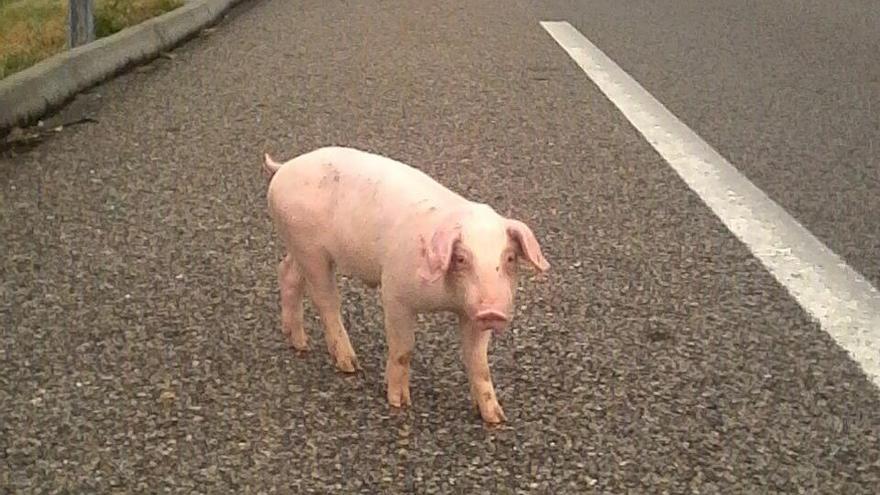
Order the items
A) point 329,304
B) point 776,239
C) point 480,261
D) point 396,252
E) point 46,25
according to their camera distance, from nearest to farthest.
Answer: point 480,261, point 396,252, point 329,304, point 776,239, point 46,25

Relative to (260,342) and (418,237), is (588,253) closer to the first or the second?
(260,342)

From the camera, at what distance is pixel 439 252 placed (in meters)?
2.25

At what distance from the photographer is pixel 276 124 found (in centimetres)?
545

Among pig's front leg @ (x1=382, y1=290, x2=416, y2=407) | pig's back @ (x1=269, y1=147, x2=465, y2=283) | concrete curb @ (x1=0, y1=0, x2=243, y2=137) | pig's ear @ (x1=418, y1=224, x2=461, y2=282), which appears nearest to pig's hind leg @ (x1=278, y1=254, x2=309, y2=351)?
pig's back @ (x1=269, y1=147, x2=465, y2=283)

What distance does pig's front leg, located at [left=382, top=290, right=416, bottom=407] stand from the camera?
244 centimetres

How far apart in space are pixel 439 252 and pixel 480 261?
7cm

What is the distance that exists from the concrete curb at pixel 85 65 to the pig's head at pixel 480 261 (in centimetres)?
308

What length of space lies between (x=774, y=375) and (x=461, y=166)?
2172 millimetres

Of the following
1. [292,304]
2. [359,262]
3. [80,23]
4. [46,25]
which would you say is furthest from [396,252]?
[46,25]

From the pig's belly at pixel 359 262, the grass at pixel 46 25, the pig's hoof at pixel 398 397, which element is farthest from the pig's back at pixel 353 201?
the grass at pixel 46 25

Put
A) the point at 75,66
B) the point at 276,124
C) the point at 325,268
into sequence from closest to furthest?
1. the point at 325,268
2. the point at 276,124
3. the point at 75,66

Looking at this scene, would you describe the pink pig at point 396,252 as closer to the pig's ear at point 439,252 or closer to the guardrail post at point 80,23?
the pig's ear at point 439,252

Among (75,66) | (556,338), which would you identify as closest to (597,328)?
(556,338)

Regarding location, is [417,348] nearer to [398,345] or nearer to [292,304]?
[292,304]
